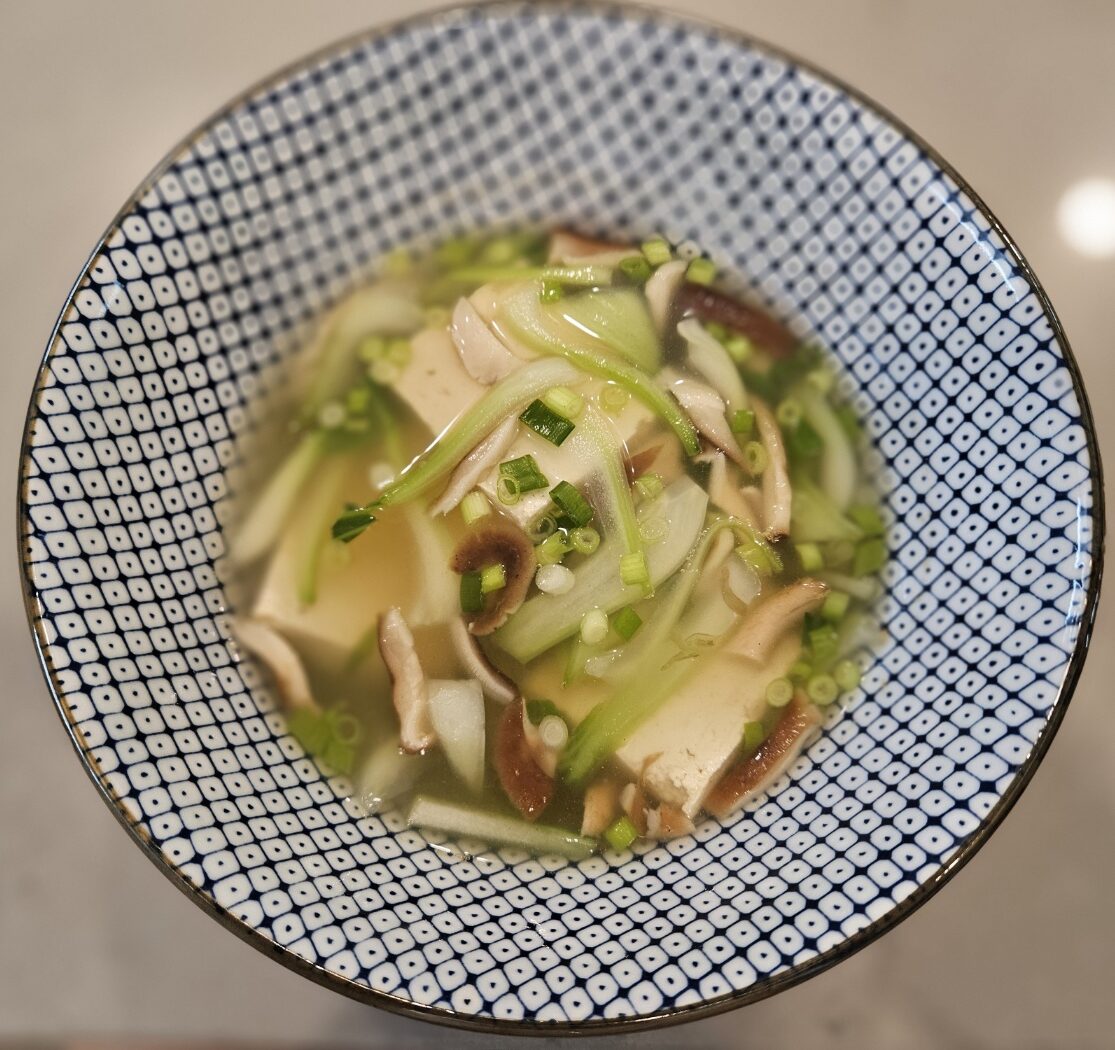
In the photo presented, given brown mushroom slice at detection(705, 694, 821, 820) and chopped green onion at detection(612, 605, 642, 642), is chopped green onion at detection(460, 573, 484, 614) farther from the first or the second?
brown mushroom slice at detection(705, 694, 821, 820)

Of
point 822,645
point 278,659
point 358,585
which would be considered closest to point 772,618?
point 822,645

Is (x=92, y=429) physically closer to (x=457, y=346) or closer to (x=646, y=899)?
(x=457, y=346)

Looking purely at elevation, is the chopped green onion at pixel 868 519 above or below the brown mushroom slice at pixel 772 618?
above

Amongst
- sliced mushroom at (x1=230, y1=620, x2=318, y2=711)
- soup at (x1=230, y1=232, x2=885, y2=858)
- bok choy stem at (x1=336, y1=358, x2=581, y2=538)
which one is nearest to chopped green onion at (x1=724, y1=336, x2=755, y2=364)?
soup at (x1=230, y1=232, x2=885, y2=858)

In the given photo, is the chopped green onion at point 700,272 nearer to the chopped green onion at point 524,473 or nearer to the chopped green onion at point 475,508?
the chopped green onion at point 524,473

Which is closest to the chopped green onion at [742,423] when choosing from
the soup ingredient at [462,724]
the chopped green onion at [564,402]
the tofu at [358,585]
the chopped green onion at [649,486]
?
the chopped green onion at [649,486]

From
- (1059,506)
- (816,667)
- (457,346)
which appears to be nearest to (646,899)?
(816,667)

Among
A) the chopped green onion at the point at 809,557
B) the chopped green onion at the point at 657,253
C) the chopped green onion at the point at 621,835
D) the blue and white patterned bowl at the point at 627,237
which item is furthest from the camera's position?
the chopped green onion at the point at 657,253
